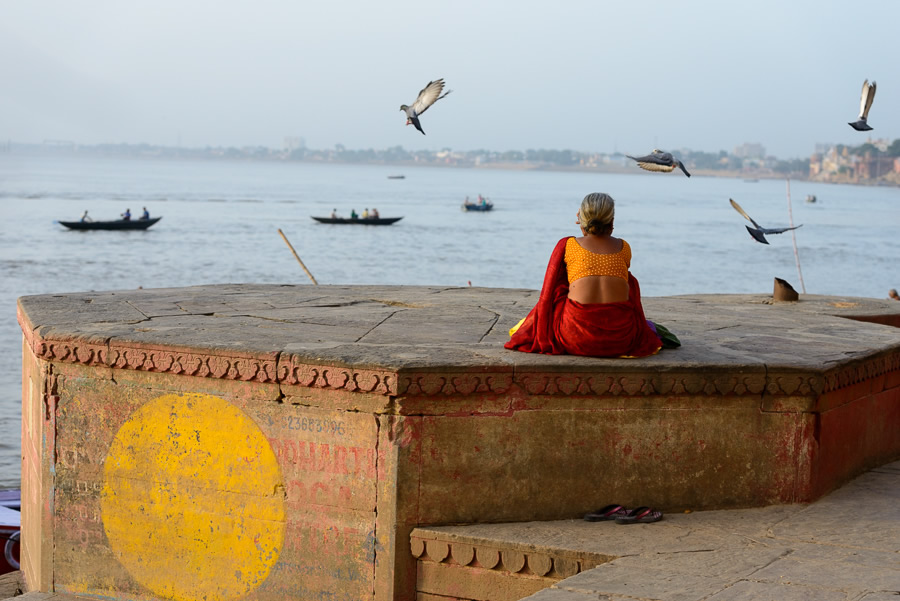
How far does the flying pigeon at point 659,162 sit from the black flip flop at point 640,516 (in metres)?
1.96

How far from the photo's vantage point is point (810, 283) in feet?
149

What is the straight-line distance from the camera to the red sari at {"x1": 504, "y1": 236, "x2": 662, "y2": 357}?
16.2 ft

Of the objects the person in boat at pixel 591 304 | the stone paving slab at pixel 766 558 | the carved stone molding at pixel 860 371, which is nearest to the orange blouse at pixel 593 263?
the person in boat at pixel 591 304

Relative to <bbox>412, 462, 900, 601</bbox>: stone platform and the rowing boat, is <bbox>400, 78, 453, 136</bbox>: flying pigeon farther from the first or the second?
the rowing boat

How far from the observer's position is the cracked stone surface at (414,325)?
4875mm

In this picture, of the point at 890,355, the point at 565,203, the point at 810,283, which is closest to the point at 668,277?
the point at 810,283

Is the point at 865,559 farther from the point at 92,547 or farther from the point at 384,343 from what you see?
the point at 92,547

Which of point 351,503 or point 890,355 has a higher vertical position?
point 890,355

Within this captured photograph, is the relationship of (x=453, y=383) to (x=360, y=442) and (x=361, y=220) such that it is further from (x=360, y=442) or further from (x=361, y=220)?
(x=361, y=220)

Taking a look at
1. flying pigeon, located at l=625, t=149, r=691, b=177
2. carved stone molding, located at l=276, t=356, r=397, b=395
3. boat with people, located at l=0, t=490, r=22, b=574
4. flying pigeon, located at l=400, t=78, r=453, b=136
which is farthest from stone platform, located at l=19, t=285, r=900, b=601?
Answer: boat with people, located at l=0, t=490, r=22, b=574

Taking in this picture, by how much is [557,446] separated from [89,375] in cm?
231

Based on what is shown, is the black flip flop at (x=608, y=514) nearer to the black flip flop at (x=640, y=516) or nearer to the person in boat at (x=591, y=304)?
the black flip flop at (x=640, y=516)

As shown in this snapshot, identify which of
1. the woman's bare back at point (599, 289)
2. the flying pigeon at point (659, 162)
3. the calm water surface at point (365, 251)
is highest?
the flying pigeon at point (659, 162)

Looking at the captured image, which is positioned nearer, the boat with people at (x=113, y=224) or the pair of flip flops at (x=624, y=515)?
the pair of flip flops at (x=624, y=515)
